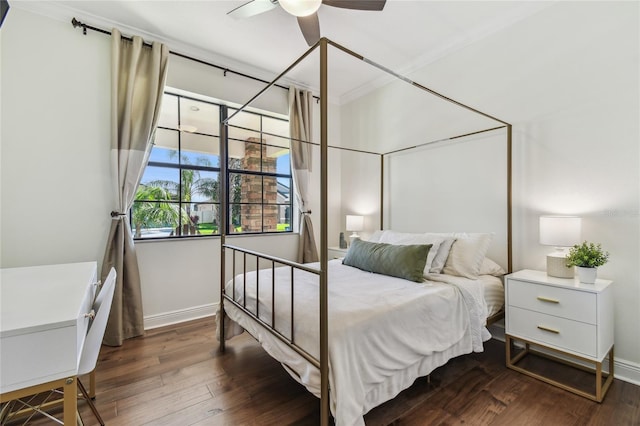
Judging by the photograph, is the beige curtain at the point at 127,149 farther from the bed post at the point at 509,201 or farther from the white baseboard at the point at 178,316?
the bed post at the point at 509,201

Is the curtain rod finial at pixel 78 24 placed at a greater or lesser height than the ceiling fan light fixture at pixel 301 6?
greater

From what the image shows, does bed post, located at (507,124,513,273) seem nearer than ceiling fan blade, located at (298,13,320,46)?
No

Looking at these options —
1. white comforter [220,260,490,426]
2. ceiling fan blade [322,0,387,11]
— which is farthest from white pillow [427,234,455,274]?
ceiling fan blade [322,0,387,11]

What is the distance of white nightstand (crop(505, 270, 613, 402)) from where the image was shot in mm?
1760

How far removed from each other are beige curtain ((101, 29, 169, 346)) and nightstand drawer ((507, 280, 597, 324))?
3191mm

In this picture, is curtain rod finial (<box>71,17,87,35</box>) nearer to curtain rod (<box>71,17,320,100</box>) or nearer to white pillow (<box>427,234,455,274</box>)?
curtain rod (<box>71,17,320,100</box>)

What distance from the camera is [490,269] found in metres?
2.48

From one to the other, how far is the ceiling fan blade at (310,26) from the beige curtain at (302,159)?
4.41 feet

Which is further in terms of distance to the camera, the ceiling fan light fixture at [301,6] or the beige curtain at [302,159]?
the beige curtain at [302,159]

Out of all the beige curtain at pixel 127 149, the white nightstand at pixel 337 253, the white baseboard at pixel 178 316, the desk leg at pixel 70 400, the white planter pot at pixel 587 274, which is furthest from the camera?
the white nightstand at pixel 337 253

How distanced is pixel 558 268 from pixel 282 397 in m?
2.10

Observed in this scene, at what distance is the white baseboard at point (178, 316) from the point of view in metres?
2.88

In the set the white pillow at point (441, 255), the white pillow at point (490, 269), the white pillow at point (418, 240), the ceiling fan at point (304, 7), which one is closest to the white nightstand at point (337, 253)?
the white pillow at point (418, 240)

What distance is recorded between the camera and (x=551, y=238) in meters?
2.05
